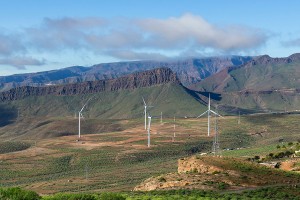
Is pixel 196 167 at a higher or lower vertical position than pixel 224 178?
lower

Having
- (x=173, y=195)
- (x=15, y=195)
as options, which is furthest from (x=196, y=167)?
(x=15, y=195)

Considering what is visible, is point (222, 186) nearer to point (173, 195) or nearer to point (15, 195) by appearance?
point (173, 195)

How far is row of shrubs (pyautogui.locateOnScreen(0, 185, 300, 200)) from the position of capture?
4369 cm

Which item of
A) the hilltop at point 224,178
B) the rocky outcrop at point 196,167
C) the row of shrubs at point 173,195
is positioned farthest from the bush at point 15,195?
the rocky outcrop at point 196,167

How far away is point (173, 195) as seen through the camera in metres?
54.1

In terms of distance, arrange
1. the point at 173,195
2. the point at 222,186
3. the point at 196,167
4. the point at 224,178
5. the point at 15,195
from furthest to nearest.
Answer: the point at 196,167 → the point at 224,178 → the point at 222,186 → the point at 173,195 → the point at 15,195

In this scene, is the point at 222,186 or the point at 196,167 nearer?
the point at 222,186

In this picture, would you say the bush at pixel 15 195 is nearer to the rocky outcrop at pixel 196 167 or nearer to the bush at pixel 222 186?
the bush at pixel 222 186

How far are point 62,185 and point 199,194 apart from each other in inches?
2550

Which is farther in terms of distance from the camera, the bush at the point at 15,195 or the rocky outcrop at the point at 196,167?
the rocky outcrop at the point at 196,167

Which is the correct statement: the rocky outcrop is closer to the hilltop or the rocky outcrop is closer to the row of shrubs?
the hilltop

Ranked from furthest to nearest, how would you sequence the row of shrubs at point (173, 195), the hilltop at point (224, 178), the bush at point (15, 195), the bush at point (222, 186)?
the hilltop at point (224, 178) → the bush at point (222, 186) → the row of shrubs at point (173, 195) → the bush at point (15, 195)

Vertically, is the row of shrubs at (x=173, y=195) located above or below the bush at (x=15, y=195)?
below

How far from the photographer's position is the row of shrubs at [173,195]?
1720 inches
